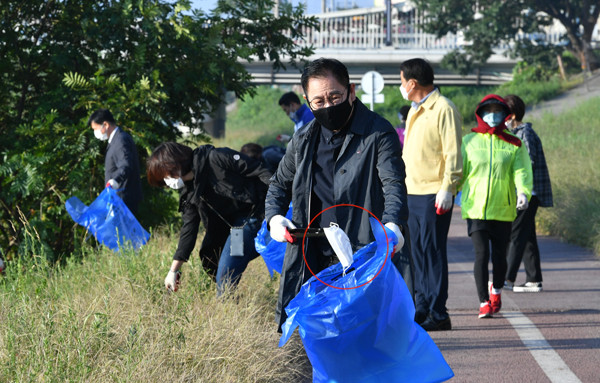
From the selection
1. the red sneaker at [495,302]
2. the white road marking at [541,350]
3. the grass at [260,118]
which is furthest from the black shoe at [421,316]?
the grass at [260,118]

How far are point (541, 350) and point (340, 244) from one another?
313 centimetres

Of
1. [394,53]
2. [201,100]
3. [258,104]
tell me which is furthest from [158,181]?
[258,104]

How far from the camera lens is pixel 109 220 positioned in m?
8.32

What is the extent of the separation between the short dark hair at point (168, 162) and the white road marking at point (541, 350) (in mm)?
2724

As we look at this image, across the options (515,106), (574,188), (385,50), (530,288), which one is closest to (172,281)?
(515,106)

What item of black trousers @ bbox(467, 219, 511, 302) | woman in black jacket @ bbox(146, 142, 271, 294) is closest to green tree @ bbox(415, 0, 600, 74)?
black trousers @ bbox(467, 219, 511, 302)

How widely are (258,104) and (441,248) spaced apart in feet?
194

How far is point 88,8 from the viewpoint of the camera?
36.4 ft

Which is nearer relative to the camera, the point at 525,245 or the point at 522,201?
the point at 522,201

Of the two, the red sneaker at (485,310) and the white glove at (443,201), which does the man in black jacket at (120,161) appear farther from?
the red sneaker at (485,310)

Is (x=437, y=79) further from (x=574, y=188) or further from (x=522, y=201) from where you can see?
(x=522, y=201)

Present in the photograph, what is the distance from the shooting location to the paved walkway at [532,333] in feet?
19.0

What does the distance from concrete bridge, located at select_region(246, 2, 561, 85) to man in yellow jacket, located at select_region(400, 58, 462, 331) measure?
34.5 m

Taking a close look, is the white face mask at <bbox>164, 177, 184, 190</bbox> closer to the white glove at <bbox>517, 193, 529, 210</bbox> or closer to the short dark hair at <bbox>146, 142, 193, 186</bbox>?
the short dark hair at <bbox>146, 142, 193, 186</bbox>
